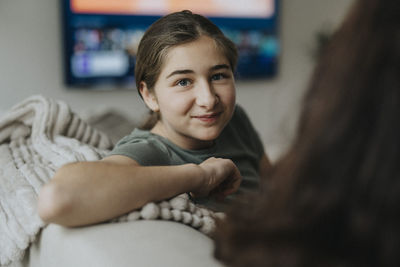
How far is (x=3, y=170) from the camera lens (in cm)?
116

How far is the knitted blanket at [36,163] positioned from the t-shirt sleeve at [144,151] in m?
0.12

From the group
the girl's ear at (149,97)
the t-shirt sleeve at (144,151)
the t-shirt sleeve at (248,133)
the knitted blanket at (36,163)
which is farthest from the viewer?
the t-shirt sleeve at (248,133)

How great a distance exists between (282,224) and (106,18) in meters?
3.03

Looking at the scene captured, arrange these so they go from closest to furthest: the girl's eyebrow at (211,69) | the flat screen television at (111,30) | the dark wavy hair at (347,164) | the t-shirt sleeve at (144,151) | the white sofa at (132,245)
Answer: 1. the dark wavy hair at (347,164)
2. the white sofa at (132,245)
3. the t-shirt sleeve at (144,151)
4. the girl's eyebrow at (211,69)
5. the flat screen television at (111,30)

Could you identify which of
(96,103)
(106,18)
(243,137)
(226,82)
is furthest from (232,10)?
(226,82)

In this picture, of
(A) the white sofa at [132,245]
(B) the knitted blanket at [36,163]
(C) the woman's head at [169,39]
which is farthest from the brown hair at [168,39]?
(A) the white sofa at [132,245]

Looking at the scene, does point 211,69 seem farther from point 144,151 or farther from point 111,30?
point 111,30

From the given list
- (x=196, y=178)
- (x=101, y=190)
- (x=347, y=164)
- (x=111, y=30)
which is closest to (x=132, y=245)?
(x=101, y=190)

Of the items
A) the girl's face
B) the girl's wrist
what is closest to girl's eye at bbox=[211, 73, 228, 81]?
the girl's face

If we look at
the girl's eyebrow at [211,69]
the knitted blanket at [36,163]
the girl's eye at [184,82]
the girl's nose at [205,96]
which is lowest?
the knitted blanket at [36,163]

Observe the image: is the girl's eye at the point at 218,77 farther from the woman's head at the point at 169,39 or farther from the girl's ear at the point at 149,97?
the girl's ear at the point at 149,97

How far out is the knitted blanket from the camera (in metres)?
0.87

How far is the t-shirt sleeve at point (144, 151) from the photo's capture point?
0.98m

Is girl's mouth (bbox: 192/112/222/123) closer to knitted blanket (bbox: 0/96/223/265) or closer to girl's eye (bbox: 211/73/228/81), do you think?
girl's eye (bbox: 211/73/228/81)
